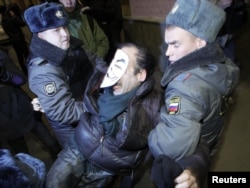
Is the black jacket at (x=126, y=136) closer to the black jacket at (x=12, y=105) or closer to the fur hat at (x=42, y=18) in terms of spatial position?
the fur hat at (x=42, y=18)

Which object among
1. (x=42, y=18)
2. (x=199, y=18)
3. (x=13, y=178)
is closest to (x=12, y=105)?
(x=42, y=18)

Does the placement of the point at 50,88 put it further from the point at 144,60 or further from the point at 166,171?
the point at 166,171

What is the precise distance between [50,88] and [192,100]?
84cm

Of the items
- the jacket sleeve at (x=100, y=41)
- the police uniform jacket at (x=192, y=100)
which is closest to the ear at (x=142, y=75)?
the police uniform jacket at (x=192, y=100)

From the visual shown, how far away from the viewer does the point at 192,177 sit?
97 centimetres

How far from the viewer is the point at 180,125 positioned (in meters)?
0.96

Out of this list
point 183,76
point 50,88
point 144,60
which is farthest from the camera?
point 50,88

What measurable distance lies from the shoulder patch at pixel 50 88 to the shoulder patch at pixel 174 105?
2.44 ft

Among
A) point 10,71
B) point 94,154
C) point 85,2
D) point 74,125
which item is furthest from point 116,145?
point 85,2

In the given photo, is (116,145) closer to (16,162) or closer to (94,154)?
(94,154)

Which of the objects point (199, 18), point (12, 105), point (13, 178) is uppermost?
point (199, 18)

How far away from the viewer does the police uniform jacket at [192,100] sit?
0.97 meters

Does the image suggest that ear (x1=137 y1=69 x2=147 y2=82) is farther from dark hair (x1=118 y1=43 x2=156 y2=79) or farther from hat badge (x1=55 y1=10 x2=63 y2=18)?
hat badge (x1=55 y1=10 x2=63 y2=18)

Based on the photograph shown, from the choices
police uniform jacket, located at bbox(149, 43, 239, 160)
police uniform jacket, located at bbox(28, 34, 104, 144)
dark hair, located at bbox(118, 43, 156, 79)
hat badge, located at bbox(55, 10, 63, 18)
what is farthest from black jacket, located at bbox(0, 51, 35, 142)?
police uniform jacket, located at bbox(149, 43, 239, 160)
